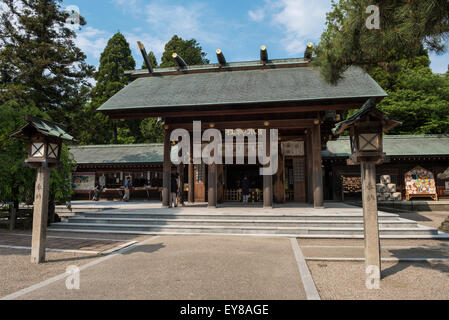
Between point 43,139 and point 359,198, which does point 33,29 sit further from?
point 359,198

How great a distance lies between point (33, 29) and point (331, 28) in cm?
1882

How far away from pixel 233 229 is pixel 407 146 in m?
15.2

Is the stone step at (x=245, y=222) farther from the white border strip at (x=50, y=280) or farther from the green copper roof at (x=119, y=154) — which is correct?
the green copper roof at (x=119, y=154)

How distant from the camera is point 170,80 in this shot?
14.5 meters

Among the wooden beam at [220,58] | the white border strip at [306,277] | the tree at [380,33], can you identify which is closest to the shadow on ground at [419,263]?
the white border strip at [306,277]

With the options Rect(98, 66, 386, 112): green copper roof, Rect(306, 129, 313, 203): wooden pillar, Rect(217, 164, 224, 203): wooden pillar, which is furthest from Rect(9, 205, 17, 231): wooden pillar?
Rect(306, 129, 313, 203): wooden pillar

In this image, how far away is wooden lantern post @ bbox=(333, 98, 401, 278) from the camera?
15.1ft

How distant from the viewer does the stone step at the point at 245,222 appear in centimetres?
836

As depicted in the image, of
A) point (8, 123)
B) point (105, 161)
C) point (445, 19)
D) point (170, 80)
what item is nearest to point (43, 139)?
point (8, 123)

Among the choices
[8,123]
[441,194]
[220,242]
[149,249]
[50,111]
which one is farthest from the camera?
[441,194]

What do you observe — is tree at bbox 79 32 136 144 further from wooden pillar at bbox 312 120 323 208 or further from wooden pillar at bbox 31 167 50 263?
wooden pillar at bbox 312 120 323 208

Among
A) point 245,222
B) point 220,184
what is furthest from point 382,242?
point 220,184

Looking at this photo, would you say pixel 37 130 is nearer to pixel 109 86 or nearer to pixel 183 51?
pixel 109 86

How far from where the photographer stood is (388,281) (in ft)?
14.1
